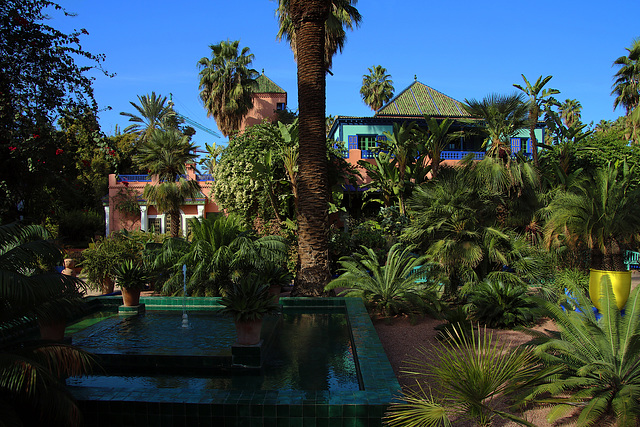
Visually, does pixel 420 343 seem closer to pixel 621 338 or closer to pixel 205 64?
pixel 621 338

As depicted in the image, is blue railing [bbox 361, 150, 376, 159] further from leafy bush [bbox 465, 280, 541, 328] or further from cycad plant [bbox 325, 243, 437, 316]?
leafy bush [bbox 465, 280, 541, 328]

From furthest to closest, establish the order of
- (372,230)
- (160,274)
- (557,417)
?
(372,230) → (160,274) → (557,417)

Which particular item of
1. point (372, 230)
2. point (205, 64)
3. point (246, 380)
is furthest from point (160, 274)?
point (205, 64)

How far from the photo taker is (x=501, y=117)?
51.1ft

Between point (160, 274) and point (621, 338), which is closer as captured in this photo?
point (621, 338)

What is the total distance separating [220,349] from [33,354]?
2630 mm

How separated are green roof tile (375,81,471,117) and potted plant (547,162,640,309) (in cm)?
1885

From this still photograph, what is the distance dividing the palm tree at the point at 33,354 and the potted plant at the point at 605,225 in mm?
7989

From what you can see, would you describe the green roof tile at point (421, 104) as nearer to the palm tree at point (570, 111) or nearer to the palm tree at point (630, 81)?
the palm tree at point (630, 81)

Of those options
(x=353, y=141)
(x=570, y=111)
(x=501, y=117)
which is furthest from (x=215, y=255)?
(x=570, y=111)

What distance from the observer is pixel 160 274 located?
11.3 metres

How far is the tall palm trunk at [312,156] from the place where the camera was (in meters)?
10.3

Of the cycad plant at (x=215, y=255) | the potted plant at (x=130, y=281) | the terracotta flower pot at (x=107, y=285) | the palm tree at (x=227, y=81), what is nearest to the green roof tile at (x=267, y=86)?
the palm tree at (x=227, y=81)

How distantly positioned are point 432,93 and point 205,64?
14.4 meters
